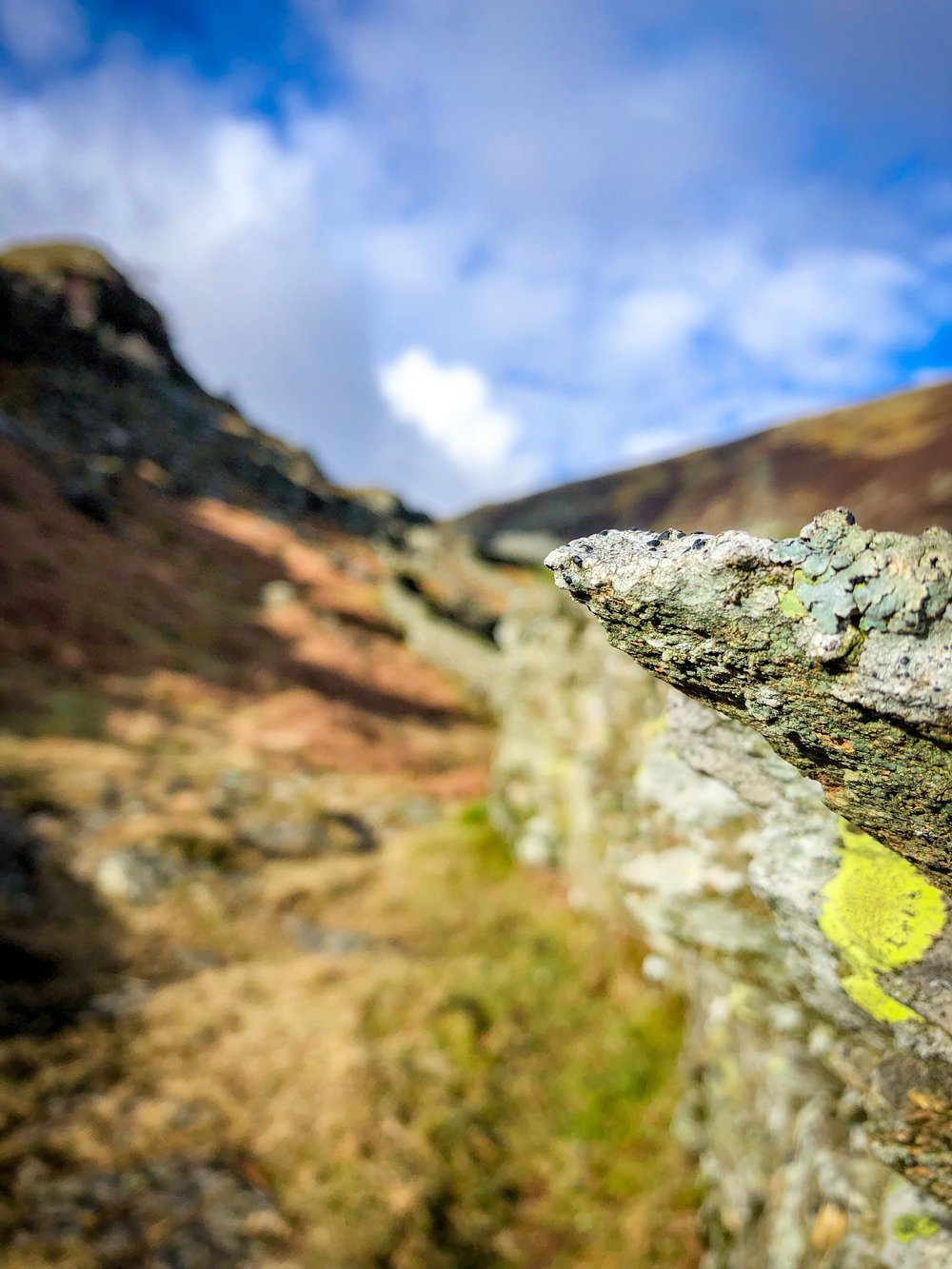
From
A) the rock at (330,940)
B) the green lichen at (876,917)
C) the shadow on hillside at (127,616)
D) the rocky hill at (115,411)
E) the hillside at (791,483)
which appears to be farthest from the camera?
the hillside at (791,483)

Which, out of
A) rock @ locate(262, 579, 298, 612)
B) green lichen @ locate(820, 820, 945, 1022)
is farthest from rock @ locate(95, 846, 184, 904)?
rock @ locate(262, 579, 298, 612)

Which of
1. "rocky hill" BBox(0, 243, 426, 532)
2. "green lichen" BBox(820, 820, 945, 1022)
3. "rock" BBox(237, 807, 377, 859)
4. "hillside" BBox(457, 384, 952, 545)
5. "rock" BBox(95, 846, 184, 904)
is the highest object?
"hillside" BBox(457, 384, 952, 545)

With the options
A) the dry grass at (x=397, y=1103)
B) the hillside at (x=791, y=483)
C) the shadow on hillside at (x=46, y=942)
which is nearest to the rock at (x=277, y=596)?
the shadow on hillside at (x=46, y=942)

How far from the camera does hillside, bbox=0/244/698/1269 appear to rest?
6.15 metres

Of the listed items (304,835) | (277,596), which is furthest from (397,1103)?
(277,596)

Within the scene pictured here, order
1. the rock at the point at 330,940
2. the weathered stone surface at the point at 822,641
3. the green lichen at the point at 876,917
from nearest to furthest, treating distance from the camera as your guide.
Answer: the weathered stone surface at the point at 822,641 → the green lichen at the point at 876,917 → the rock at the point at 330,940

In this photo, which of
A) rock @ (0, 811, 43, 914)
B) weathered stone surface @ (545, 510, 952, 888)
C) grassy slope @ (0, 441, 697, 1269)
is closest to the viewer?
weathered stone surface @ (545, 510, 952, 888)

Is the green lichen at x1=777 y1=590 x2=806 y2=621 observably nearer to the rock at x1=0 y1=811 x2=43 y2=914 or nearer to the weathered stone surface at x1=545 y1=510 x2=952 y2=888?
the weathered stone surface at x1=545 y1=510 x2=952 y2=888

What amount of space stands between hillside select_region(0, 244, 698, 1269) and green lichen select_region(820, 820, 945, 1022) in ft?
16.8

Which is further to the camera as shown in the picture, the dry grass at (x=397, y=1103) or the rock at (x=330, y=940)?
the rock at (x=330, y=940)

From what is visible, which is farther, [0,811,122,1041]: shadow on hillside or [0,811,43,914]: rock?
[0,811,43,914]: rock

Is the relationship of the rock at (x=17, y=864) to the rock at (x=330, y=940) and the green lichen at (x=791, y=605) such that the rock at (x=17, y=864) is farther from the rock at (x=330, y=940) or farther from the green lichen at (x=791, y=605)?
the green lichen at (x=791, y=605)

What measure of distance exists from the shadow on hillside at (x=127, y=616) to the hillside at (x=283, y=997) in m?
0.17

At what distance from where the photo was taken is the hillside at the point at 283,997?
615 cm
